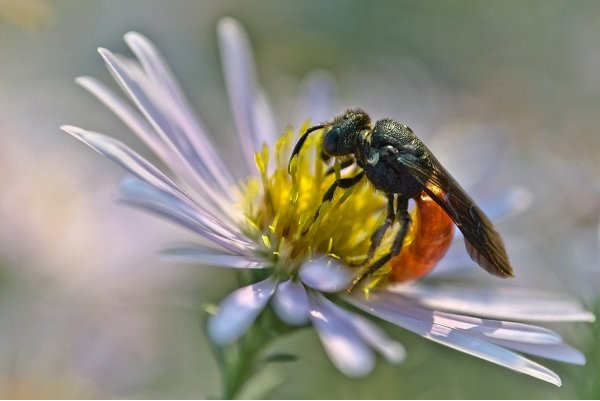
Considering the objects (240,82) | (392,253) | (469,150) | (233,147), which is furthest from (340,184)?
(469,150)

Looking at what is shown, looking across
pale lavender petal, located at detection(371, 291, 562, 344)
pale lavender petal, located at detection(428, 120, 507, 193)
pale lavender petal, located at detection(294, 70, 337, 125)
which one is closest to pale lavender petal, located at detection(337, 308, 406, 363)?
pale lavender petal, located at detection(371, 291, 562, 344)

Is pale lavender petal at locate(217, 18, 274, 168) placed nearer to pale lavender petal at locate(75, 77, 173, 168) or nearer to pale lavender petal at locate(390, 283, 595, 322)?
pale lavender petal at locate(75, 77, 173, 168)

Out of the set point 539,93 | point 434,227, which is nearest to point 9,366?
point 434,227

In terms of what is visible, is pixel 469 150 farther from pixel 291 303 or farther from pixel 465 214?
pixel 291 303

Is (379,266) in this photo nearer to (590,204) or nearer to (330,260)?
(330,260)

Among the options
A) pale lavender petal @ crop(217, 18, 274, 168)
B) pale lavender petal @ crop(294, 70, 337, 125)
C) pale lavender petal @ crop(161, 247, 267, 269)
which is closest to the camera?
pale lavender petal @ crop(161, 247, 267, 269)

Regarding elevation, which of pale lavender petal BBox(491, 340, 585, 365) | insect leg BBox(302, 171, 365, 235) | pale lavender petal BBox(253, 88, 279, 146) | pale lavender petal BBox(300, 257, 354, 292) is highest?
pale lavender petal BBox(253, 88, 279, 146)

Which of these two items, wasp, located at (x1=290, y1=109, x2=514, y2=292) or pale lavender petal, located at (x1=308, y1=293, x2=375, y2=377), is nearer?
pale lavender petal, located at (x1=308, y1=293, x2=375, y2=377)
